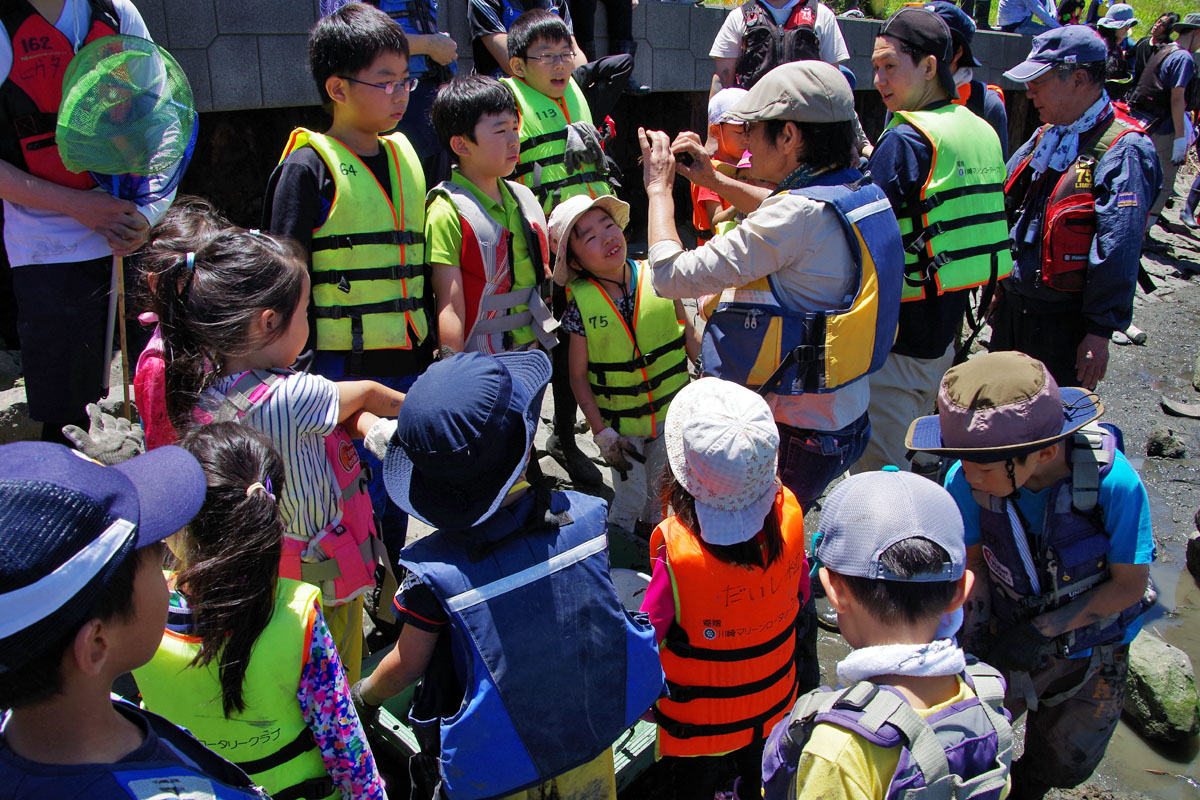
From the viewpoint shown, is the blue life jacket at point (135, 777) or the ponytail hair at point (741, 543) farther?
the ponytail hair at point (741, 543)

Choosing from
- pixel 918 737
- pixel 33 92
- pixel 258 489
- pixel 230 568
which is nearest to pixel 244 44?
pixel 33 92

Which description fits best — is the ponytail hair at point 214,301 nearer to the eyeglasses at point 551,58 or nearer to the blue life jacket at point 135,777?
the blue life jacket at point 135,777

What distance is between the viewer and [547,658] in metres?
1.93

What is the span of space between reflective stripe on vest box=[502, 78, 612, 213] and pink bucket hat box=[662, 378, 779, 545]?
2.42 meters

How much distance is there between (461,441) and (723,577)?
842mm

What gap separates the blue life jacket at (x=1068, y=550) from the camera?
2.25m

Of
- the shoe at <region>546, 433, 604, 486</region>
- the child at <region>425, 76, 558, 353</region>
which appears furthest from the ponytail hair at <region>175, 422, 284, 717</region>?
the shoe at <region>546, 433, 604, 486</region>

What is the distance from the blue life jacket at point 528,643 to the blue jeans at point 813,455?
3.94 ft

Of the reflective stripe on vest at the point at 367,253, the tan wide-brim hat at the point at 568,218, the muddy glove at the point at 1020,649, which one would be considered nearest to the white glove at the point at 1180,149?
the tan wide-brim hat at the point at 568,218

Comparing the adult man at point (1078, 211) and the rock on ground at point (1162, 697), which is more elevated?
the adult man at point (1078, 211)

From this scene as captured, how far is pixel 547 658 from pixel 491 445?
Result: 51 cm

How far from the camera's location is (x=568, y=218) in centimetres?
367

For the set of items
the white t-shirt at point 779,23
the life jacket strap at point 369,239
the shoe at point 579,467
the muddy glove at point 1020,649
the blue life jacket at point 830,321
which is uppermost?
the white t-shirt at point 779,23

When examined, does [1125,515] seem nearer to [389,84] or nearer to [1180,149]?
[389,84]
